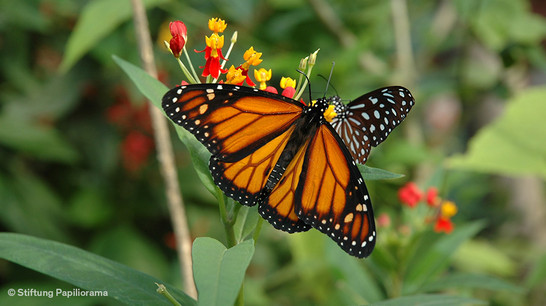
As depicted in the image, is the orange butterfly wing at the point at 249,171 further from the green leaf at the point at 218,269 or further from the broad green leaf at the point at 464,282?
the broad green leaf at the point at 464,282

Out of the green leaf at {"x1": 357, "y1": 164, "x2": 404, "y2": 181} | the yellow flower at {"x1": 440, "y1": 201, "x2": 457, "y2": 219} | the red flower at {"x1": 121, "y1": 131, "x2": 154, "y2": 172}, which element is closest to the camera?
the green leaf at {"x1": 357, "y1": 164, "x2": 404, "y2": 181}

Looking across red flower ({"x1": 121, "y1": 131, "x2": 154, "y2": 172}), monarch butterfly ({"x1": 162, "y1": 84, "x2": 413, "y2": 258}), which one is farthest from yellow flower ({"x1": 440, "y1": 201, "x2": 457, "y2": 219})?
red flower ({"x1": 121, "y1": 131, "x2": 154, "y2": 172})

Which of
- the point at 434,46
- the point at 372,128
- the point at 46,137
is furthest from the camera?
the point at 434,46

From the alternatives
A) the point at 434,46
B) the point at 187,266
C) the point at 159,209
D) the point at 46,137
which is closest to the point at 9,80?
the point at 46,137

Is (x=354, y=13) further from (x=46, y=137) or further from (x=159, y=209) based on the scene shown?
(x=46, y=137)

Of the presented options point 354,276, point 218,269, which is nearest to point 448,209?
point 354,276

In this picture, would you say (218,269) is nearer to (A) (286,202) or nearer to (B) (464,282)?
(A) (286,202)

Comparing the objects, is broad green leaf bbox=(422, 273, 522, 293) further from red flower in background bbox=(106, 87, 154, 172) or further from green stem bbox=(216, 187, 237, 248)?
red flower in background bbox=(106, 87, 154, 172)
